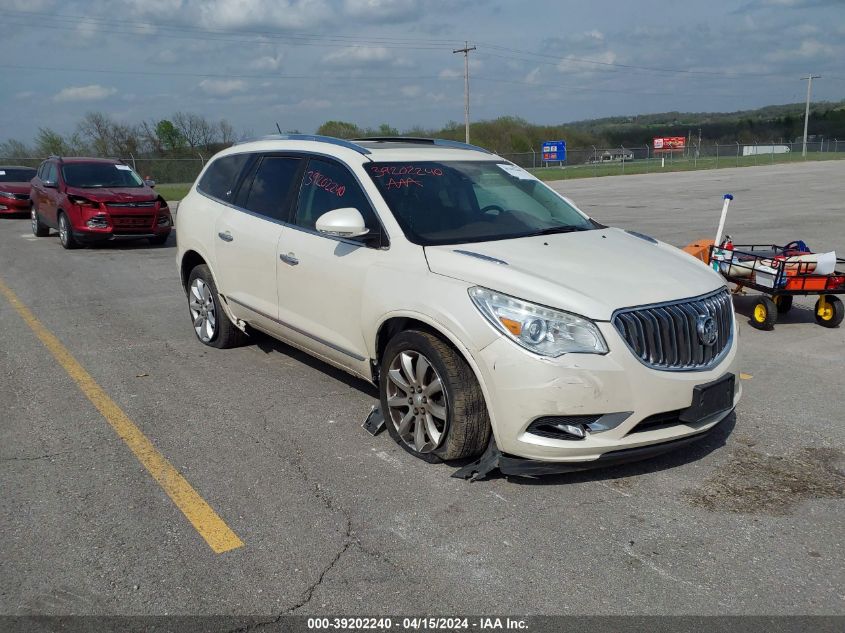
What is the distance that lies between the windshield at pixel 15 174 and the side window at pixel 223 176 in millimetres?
18288

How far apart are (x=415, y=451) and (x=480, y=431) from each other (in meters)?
0.51

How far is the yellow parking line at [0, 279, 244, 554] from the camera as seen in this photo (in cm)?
364

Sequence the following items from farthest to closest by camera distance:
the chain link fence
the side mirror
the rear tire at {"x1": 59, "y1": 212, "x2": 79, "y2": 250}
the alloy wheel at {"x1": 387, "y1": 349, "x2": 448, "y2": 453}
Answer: the chain link fence
the rear tire at {"x1": 59, "y1": 212, "x2": 79, "y2": 250}
the side mirror
the alloy wheel at {"x1": 387, "y1": 349, "x2": 448, "y2": 453}

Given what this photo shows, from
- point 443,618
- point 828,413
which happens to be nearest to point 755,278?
point 828,413

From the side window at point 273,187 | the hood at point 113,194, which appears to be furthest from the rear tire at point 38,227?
the side window at point 273,187

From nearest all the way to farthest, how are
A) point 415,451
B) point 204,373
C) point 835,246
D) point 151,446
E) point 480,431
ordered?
point 480,431 → point 415,451 → point 151,446 → point 204,373 → point 835,246

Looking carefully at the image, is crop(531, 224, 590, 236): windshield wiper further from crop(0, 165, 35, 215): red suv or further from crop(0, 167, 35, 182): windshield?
crop(0, 167, 35, 182): windshield

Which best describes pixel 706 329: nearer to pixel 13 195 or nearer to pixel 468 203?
pixel 468 203

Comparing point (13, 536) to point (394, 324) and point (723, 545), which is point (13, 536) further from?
point (723, 545)

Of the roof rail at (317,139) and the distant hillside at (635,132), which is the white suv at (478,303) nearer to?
the roof rail at (317,139)

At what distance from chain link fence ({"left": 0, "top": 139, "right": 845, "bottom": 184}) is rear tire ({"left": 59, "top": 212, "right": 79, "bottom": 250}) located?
2694cm

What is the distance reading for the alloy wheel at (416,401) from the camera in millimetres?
4180

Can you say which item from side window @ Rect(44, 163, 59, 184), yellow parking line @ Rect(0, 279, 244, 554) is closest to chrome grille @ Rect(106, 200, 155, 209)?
side window @ Rect(44, 163, 59, 184)

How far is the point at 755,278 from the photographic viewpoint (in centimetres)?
757
